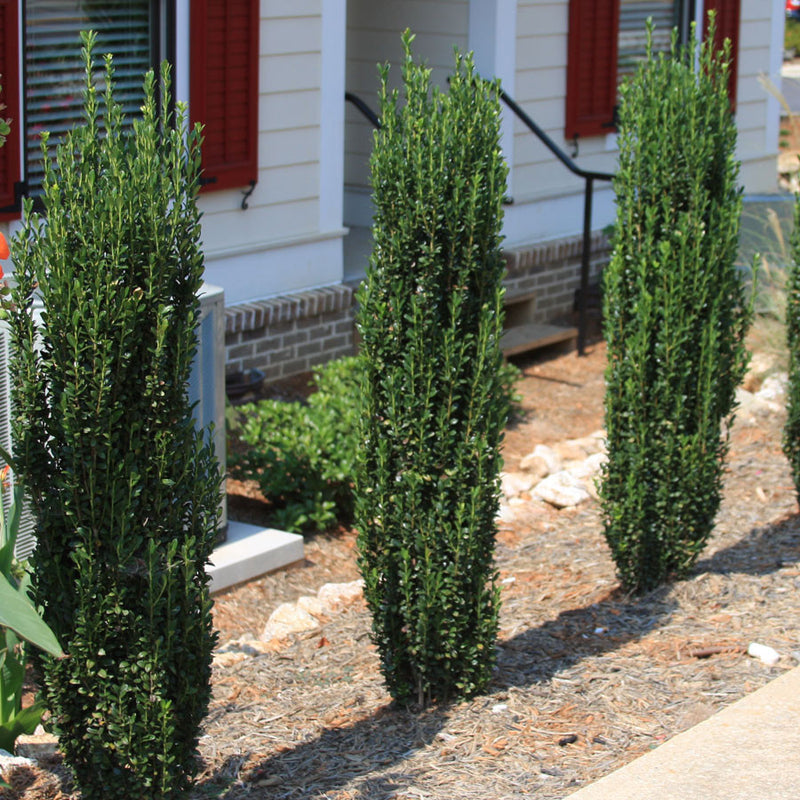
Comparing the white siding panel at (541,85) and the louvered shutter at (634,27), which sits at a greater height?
the louvered shutter at (634,27)

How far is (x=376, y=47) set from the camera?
9.75 m

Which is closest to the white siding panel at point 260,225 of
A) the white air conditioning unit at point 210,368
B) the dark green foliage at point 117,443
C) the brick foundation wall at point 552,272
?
the brick foundation wall at point 552,272

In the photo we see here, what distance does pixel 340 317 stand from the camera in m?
8.41

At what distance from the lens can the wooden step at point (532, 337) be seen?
914 cm

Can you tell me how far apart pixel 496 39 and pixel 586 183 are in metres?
1.21

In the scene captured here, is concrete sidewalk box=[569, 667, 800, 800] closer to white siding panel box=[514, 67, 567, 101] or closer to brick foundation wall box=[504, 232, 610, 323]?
brick foundation wall box=[504, 232, 610, 323]

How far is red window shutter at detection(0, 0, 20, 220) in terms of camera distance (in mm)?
6266

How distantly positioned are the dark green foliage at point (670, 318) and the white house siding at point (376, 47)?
15.2 feet

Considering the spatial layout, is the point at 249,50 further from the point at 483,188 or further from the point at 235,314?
the point at 483,188

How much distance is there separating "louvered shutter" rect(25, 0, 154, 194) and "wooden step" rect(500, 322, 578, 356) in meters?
3.23

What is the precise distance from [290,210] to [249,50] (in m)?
1.03

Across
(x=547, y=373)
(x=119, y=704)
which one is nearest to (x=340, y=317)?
(x=547, y=373)

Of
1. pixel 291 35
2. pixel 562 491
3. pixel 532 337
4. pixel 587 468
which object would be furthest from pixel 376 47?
pixel 562 491

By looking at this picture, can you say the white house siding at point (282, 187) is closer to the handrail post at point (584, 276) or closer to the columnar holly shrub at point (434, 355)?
the handrail post at point (584, 276)
